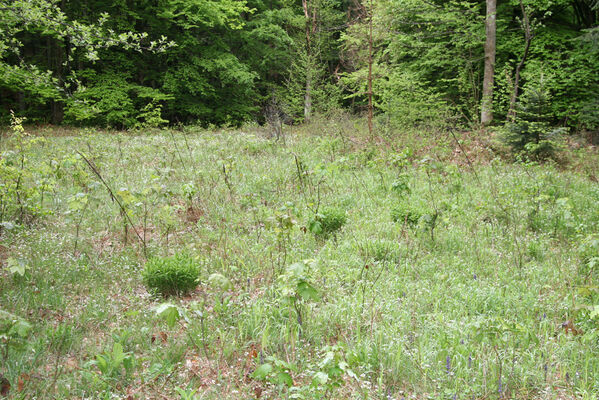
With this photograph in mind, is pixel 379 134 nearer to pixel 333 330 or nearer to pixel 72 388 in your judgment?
pixel 333 330

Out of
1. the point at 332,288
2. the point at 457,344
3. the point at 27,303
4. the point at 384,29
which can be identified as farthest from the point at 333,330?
the point at 384,29

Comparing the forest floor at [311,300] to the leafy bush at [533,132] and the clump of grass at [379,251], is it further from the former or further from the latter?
the leafy bush at [533,132]

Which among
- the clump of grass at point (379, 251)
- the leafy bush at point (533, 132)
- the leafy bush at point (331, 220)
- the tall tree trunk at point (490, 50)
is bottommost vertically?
the clump of grass at point (379, 251)

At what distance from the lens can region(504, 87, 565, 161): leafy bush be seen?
9.43 meters

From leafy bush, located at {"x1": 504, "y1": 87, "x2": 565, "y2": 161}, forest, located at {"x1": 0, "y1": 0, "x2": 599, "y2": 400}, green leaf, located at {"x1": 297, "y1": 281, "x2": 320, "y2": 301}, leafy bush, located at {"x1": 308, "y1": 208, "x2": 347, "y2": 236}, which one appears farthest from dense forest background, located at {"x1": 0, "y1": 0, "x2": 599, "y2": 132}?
green leaf, located at {"x1": 297, "y1": 281, "x2": 320, "y2": 301}

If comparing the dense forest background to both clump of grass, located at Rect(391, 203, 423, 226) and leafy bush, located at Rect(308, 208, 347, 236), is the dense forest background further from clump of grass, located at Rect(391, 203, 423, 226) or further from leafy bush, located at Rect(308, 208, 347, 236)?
clump of grass, located at Rect(391, 203, 423, 226)

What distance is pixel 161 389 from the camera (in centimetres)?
246

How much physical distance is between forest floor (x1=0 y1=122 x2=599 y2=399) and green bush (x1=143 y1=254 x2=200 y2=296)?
111mm

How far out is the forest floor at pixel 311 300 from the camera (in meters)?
2.50

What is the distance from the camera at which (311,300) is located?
3.57 m

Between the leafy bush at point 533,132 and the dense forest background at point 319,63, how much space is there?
24 centimetres

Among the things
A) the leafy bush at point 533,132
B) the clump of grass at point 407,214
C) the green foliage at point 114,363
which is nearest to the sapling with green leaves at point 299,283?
the green foliage at point 114,363

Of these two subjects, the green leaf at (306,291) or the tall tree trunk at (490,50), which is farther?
the tall tree trunk at (490,50)

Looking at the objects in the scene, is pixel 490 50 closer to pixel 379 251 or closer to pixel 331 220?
pixel 331 220
